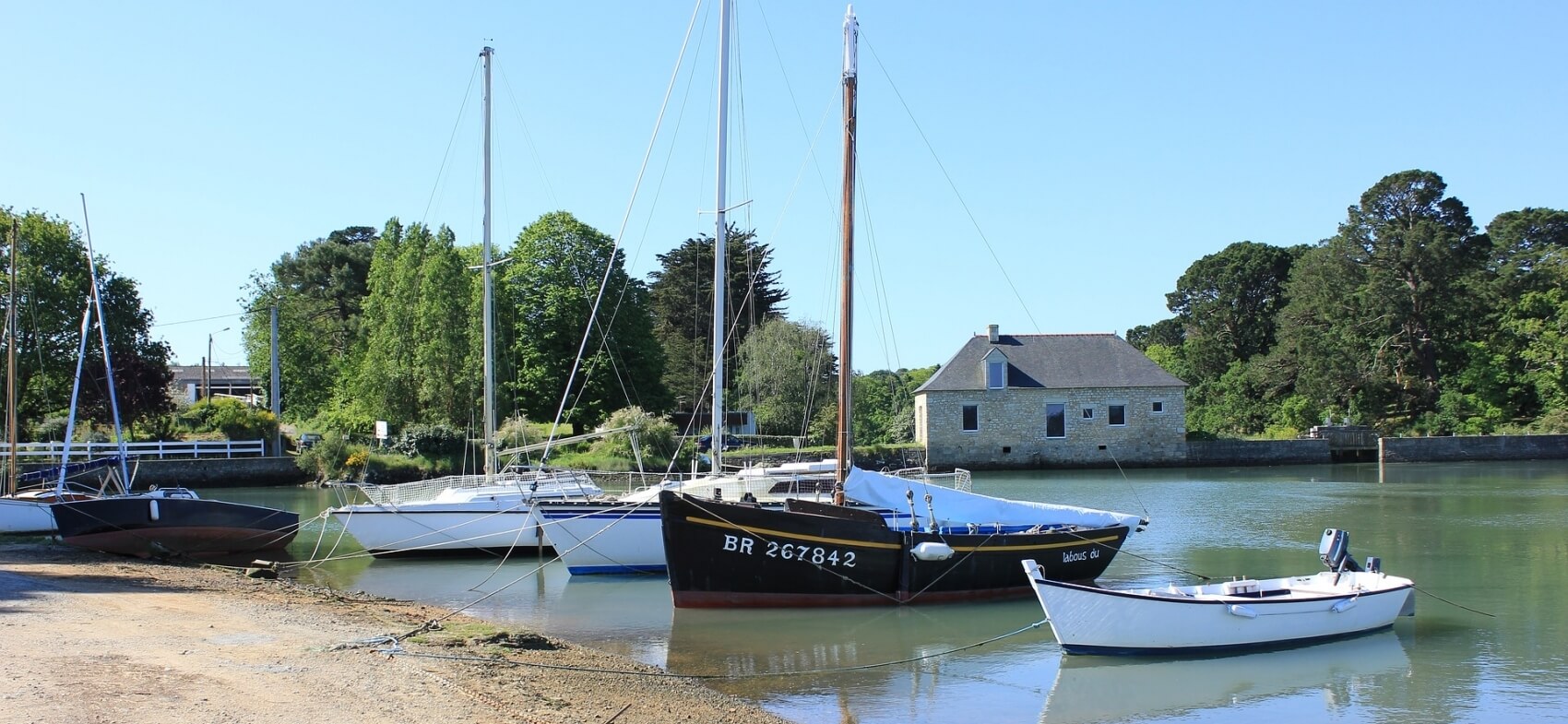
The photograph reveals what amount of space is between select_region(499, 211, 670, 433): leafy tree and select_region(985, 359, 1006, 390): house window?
15.8m

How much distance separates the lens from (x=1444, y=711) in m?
11.8

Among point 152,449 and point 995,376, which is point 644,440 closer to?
point 995,376

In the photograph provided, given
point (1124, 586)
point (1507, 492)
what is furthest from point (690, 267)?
point (1124, 586)

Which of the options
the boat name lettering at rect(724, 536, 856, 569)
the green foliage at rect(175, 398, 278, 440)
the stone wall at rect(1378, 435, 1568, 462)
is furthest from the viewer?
the stone wall at rect(1378, 435, 1568, 462)

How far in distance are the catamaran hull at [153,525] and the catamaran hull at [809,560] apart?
11.3 metres

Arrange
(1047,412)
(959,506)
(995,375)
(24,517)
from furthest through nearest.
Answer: (1047,412)
(995,375)
(24,517)
(959,506)

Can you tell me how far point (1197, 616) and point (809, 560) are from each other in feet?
17.3

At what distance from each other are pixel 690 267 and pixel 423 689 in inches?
2418

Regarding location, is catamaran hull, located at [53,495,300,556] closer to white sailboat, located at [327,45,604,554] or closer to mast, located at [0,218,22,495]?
white sailboat, located at [327,45,604,554]

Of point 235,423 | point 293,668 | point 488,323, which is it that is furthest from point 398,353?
point 293,668

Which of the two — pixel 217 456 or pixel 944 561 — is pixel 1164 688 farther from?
pixel 217 456

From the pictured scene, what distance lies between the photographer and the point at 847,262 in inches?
699

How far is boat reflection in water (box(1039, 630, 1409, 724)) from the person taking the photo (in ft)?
38.9

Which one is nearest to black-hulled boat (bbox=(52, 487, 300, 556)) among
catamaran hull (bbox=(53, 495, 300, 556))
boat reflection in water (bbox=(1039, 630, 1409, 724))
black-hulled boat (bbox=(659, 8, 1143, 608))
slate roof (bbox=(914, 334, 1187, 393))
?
catamaran hull (bbox=(53, 495, 300, 556))
